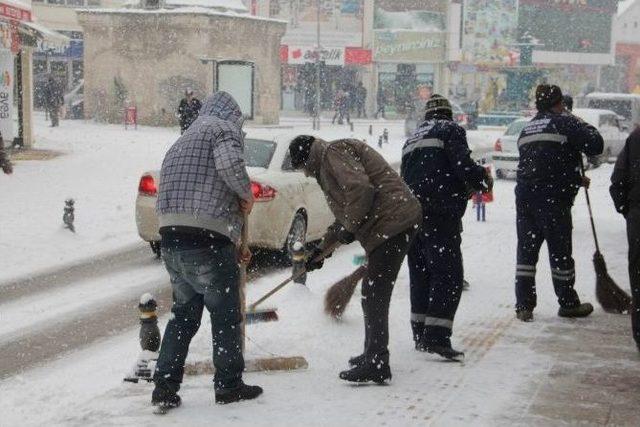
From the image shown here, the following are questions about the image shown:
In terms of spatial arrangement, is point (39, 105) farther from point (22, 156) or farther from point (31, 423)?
point (31, 423)

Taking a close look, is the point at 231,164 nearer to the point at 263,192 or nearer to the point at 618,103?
the point at 263,192

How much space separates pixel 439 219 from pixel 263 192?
439 cm

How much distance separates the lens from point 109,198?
17.8 meters

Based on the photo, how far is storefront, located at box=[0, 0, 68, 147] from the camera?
24047mm

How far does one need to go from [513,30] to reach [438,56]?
8685mm

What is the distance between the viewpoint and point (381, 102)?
192ft

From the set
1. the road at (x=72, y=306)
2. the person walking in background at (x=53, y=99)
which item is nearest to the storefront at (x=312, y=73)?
the person walking in background at (x=53, y=99)

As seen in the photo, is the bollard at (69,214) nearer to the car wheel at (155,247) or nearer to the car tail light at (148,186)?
the car wheel at (155,247)

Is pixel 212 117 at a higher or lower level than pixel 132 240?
higher

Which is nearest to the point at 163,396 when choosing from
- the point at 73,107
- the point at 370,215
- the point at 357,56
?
the point at 370,215

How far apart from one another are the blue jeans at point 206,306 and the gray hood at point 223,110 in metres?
0.75

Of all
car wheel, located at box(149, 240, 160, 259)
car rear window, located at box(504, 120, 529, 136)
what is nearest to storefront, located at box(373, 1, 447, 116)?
car rear window, located at box(504, 120, 529, 136)

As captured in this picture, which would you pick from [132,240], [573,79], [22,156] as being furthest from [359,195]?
[573,79]

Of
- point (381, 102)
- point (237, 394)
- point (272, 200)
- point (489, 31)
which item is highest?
point (489, 31)
